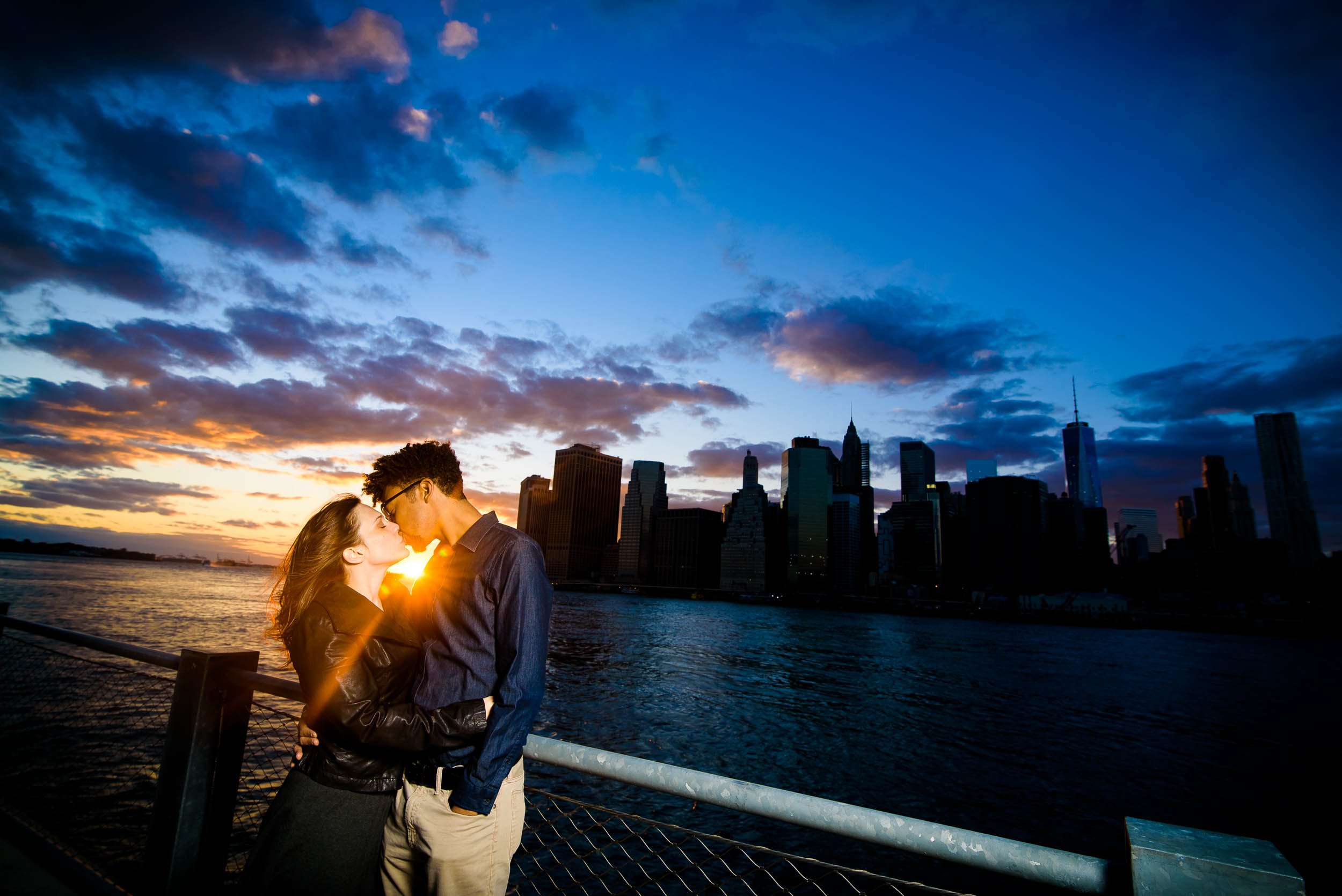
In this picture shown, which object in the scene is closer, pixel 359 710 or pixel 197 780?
pixel 359 710

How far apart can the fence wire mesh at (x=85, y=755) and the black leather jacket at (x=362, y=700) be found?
2012mm

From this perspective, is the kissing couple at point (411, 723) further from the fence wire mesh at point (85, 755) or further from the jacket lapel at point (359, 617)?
the fence wire mesh at point (85, 755)

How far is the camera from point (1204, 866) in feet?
4.22

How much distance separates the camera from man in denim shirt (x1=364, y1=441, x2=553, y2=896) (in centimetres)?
204

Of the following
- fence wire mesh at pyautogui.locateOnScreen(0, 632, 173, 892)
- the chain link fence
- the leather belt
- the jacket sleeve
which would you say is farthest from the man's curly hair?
the chain link fence

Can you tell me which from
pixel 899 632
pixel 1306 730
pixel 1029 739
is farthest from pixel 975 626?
pixel 1029 739

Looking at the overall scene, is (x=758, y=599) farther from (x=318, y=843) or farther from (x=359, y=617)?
(x=359, y=617)

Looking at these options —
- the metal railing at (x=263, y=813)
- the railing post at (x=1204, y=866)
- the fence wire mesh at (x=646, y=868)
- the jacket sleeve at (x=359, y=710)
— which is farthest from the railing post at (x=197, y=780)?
the fence wire mesh at (x=646, y=868)

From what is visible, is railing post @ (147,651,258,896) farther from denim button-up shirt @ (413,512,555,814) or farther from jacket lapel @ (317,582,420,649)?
denim button-up shirt @ (413,512,555,814)

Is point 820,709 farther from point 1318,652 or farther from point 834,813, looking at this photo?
point 1318,652

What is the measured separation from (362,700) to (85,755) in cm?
1394

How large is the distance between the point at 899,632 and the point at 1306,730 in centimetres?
5823

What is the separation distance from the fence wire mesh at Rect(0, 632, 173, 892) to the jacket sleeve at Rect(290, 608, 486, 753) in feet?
7.42

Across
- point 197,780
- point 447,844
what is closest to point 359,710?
point 447,844
